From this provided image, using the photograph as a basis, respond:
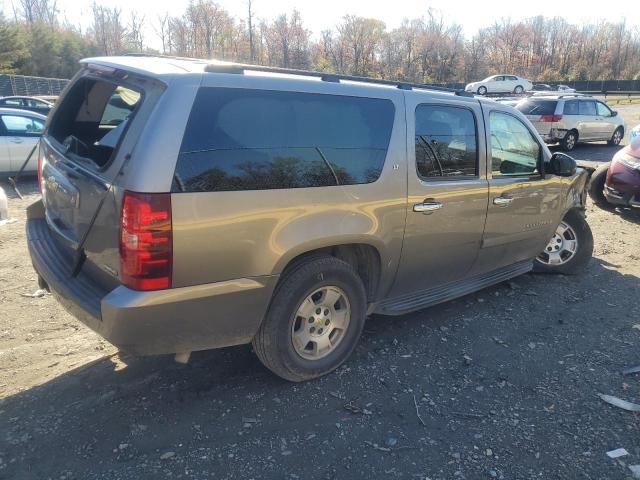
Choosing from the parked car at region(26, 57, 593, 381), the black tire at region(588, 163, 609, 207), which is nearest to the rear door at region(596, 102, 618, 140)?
the black tire at region(588, 163, 609, 207)

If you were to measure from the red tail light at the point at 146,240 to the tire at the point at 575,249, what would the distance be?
4.26m

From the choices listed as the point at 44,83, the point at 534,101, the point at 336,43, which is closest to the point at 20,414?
the point at 534,101

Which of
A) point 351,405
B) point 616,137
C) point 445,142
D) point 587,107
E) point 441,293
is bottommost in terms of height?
point 351,405

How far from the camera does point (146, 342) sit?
8.97 feet

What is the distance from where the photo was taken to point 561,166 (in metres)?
4.85

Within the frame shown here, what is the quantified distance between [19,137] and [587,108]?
1647cm

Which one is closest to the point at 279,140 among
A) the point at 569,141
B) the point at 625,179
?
the point at 625,179

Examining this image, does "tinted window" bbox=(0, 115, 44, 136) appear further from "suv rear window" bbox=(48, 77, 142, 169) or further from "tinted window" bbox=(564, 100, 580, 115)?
"tinted window" bbox=(564, 100, 580, 115)

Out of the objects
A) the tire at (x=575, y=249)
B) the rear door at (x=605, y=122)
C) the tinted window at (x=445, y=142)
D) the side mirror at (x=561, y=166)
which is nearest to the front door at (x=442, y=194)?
the tinted window at (x=445, y=142)

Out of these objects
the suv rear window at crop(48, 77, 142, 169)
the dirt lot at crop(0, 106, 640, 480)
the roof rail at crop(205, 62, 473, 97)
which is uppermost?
the roof rail at crop(205, 62, 473, 97)

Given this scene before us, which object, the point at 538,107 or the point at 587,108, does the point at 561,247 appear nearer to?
the point at 538,107

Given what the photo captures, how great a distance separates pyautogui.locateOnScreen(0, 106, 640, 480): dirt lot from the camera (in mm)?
2721

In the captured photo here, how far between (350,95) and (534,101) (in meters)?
15.4

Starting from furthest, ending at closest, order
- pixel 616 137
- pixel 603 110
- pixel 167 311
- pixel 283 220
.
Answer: pixel 616 137, pixel 603 110, pixel 283 220, pixel 167 311
